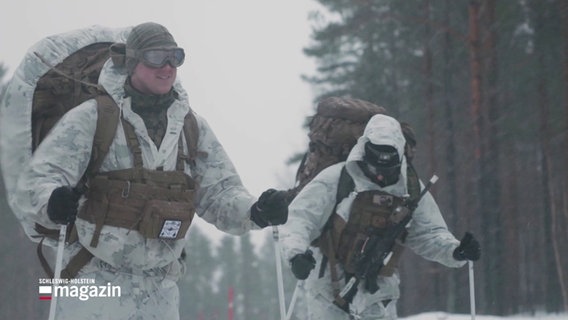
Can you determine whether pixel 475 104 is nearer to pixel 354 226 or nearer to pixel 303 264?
pixel 354 226

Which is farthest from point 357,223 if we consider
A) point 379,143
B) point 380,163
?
point 379,143

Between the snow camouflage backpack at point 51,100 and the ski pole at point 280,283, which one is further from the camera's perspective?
the ski pole at point 280,283

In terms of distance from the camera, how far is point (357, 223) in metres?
7.46

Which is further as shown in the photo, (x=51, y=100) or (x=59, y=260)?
(x=51, y=100)

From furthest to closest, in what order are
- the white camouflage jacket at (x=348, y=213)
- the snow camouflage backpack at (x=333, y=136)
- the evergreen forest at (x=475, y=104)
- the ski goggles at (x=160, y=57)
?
the evergreen forest at (x=475, y=104), the snow camouflage backpack at (x=333, y=136), the white camouflage jacket at (x=348, y=213), the ski goggles at (x=160, y=57)

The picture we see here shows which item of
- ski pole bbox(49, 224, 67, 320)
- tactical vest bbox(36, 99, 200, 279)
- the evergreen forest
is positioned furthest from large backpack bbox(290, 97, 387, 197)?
the evergreen forest

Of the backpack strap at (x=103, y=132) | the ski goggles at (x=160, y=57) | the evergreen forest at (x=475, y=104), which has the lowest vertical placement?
the evergreen forest at (x=475, y=104)

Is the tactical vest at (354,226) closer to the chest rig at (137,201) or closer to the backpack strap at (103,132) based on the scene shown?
the chest rig at (137,201)

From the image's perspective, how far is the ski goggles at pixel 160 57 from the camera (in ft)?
16.4

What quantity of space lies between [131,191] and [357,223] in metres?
2.92

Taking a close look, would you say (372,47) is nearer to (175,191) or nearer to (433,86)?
(433,86)

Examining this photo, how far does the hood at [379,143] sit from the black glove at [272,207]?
2.47 metres

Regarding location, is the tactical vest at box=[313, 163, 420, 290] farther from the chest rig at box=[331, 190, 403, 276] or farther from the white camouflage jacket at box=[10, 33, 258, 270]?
the white camouflage jacket at box=[10, 33, 258, 270]

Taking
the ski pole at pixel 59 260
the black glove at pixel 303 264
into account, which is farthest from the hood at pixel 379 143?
the ski pole at pixel 59 260
